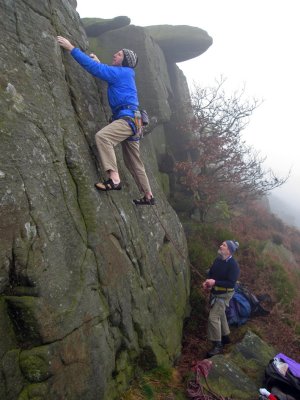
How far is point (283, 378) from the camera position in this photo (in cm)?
743

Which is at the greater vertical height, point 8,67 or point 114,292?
point 8,67

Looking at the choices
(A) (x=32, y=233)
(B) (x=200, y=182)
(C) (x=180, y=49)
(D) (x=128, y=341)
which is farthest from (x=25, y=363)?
(C) (x=180, y=49)

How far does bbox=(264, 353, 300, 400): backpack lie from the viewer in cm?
717

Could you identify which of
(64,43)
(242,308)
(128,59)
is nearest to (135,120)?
(128,59)

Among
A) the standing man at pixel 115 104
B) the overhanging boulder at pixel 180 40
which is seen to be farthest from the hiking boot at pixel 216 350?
the overhanging boulder at pixel 180 40

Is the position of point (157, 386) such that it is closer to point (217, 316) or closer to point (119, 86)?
point (217, 316)

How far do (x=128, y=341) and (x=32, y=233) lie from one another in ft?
10.5

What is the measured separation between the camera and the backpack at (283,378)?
7168mm

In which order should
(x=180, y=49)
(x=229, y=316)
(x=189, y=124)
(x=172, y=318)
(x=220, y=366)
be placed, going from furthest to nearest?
(x=180, y=49), (x=189, y=124), (x=229, y=316), (x=172, y=318), (x=220, y=366)

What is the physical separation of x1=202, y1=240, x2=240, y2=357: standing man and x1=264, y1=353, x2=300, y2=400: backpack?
155cm

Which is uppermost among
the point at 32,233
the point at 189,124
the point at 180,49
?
the point at 180,49

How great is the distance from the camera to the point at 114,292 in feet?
22.3

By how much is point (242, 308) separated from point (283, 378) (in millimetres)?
3013

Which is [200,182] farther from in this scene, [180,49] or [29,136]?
[29,136]
